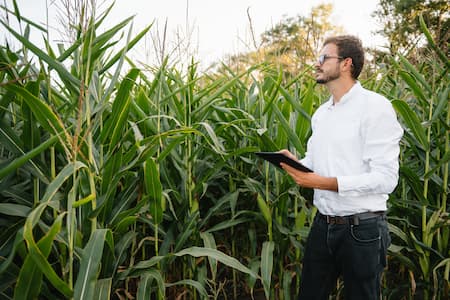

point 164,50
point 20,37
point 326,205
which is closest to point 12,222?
point 20,37

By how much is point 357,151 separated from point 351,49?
1.63 ft

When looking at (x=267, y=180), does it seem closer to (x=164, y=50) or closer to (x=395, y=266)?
(x=164, y=50)

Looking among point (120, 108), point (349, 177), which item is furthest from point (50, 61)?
point (349, 177)

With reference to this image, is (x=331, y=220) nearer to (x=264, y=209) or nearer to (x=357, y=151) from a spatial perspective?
(x=357, y=151)

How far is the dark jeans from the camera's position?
1.87 meters

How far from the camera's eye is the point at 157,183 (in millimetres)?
1804

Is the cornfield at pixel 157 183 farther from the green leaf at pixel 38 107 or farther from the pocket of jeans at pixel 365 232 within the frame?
the pocket of jeans at pixel 365 232

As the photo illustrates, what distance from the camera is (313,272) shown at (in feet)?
6.84

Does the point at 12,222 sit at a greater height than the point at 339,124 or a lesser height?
lesser

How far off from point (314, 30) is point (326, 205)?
129 centimetres

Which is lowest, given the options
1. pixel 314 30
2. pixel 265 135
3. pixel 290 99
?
pixel 265 135

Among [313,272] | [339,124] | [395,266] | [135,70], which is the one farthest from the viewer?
[395,266]

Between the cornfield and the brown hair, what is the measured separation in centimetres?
35

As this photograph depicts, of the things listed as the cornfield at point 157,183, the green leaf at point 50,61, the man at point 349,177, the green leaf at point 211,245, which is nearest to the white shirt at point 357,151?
the man at point 349,177
